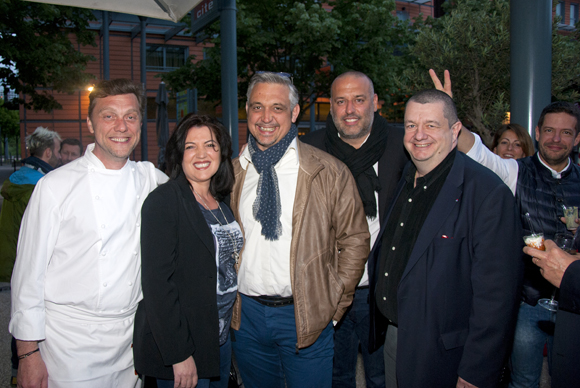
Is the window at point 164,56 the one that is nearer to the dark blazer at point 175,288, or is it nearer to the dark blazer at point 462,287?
the dark blazer at point 175,288

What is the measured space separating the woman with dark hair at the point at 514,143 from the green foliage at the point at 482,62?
2645mm

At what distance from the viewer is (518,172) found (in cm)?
322

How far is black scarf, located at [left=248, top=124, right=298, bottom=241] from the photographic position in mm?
2738

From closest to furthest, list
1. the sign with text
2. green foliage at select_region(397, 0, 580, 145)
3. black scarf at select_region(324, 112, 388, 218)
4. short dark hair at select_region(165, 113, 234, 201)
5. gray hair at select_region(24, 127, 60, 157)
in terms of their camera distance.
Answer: short dark hair at select_region(165, 113, 234, 201) < black scarf at select_region(324, 112, 388, 218) < gray hair at select_region(24, 127, 60, 157) < the sign with text < green foliage at select_region(397, 0, 580, 145)

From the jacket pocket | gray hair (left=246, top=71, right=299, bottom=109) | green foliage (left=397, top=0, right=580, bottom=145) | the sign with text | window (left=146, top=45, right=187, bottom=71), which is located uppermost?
window (left=146, top=45, right=187, bottom=71)

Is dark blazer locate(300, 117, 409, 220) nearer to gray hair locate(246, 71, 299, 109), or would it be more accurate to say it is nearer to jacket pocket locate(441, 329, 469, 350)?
gray hair locate(246, 71, 299, 109)

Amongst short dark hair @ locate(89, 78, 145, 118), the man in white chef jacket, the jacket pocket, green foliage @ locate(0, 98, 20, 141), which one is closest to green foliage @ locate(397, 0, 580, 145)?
the jacket pocket

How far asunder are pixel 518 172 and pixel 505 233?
1303mm

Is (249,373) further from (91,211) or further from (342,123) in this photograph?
(342,123)

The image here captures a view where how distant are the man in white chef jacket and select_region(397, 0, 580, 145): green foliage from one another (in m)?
6.05

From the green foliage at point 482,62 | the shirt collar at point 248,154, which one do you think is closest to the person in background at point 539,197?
the shirt collar at point 248,154

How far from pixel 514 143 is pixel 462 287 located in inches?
103

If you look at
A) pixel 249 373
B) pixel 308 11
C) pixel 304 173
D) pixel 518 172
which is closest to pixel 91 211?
pixel 304 173

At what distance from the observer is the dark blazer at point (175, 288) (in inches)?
88.0
